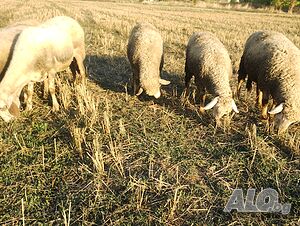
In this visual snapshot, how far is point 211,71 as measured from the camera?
19.7ft

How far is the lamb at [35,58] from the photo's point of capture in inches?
201

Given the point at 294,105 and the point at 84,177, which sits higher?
the point at 294,105

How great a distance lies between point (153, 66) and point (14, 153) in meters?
3.45

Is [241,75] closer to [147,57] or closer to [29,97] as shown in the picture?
[147,57]

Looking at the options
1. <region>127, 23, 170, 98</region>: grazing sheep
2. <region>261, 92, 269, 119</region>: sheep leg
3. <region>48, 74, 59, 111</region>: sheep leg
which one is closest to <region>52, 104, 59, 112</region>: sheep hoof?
<region>48, 74, 59, 111</region>: sheep leg

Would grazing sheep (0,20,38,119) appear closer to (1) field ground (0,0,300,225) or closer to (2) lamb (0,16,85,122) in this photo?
(2) lamb (0,16,85,122)

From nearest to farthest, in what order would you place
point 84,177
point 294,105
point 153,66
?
1. point 84,177
2. point 294,105
3. point 153,66

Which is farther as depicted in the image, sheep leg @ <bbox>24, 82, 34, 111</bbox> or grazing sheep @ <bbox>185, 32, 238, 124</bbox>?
sheep leg @ <bbox>24, 82, 34, 111</bbox>

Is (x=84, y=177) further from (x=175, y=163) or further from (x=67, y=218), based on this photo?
(x=175, y=163)

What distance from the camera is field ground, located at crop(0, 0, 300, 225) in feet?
12.1

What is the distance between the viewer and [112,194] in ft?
12.8

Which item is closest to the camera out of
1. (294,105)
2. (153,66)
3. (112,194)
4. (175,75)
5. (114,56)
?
(112,194)

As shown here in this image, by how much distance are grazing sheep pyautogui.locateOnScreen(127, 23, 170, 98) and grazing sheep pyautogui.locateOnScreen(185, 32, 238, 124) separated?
750 mm

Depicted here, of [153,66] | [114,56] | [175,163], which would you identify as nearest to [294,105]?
[175,163]
